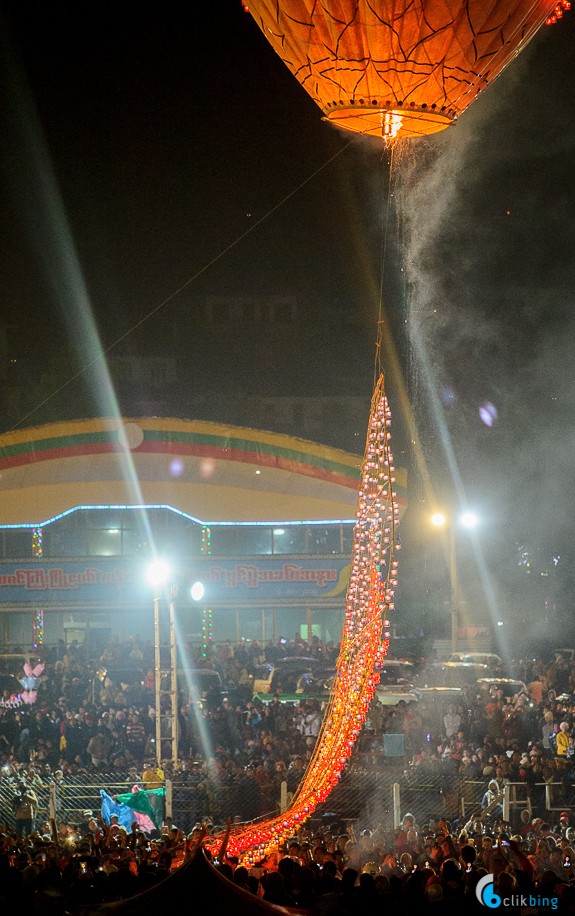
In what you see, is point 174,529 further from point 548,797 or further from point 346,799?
point 548,797

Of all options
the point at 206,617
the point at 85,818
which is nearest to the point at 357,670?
the point at 85,818

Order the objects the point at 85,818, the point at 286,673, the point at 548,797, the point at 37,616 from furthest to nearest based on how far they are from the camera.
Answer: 1. the point at 37,616
2. the point at 286,673
3. the point at 85,818
4. the point at 548,797

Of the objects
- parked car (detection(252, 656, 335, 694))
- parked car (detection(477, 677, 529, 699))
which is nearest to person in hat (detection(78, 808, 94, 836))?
parked car (detection(252, 656, 335, 694))

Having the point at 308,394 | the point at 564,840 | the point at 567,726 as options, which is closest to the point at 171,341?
the point at 308,394

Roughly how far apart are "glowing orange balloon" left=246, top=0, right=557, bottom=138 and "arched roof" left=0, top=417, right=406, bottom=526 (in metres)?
15.2

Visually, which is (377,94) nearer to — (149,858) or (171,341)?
(149,858)

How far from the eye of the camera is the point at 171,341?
44.0 m

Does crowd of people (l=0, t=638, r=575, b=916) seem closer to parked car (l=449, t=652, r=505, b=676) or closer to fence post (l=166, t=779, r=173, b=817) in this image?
fence post (l=166, t=779, r=173, b=817)

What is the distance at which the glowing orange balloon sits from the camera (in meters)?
9.22

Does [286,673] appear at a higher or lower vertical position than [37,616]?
lower

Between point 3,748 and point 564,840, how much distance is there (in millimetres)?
10156

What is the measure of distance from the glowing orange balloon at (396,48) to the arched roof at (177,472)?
49.9ft

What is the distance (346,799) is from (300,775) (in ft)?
3.23

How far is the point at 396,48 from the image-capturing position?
30.8ft
